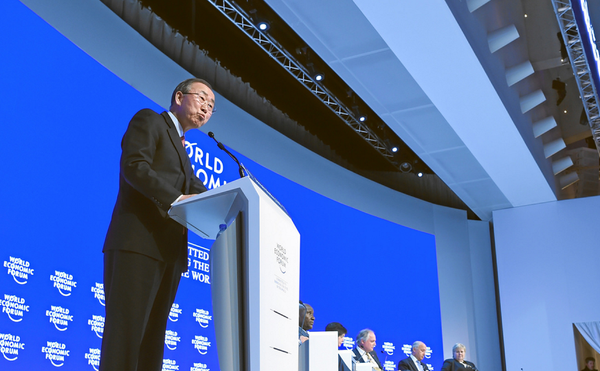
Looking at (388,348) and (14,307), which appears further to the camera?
(388,348)

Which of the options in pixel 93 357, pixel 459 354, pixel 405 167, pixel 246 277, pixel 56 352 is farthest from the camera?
pixel 405 167

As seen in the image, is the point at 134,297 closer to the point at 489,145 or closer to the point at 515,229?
the point at 489,145

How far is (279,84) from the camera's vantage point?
7.08m

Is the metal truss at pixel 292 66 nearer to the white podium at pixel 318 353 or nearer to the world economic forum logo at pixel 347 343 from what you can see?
the world economic forum logo at pixel 347 343

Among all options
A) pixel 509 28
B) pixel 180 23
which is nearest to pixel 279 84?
pixel 180 23

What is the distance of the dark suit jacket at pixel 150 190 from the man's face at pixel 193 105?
6 centimetres

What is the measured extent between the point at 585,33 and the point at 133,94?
4345 millimetres

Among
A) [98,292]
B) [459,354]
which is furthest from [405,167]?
[98,292]

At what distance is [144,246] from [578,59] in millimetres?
6150

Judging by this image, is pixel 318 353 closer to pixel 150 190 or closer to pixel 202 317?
pixel 150 190

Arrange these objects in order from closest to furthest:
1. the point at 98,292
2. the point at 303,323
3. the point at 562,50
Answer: the point at 303,323, the point at 98,292, the point at 562,50

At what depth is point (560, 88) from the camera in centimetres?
788

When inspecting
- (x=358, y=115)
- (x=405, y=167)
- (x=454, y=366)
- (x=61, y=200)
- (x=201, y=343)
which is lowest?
(x=454, y=366)

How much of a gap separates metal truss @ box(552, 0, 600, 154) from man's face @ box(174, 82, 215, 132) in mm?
4864
